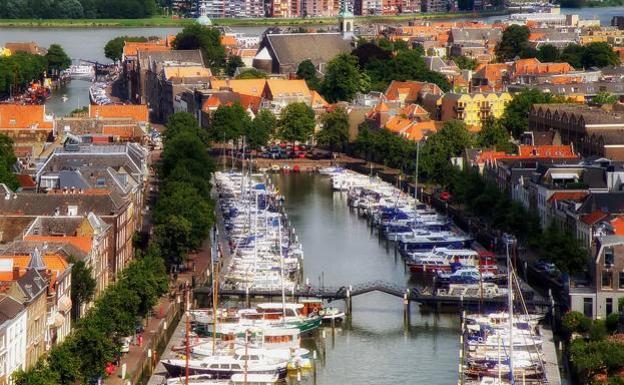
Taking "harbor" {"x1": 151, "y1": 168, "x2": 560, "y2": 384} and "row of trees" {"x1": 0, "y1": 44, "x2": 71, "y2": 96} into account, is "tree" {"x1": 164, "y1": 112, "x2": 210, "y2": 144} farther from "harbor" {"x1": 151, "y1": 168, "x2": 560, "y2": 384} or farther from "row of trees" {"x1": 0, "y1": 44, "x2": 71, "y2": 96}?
"row of trees" {"x1": 0, "y1": 44, "x2": 71, "y2": 96}

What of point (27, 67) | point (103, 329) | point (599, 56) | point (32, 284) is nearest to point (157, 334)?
point (103, 329)

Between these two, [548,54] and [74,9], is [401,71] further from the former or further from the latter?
[74,9]

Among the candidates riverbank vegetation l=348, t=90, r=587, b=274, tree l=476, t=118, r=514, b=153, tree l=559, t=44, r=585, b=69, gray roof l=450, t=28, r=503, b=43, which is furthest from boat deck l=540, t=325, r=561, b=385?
gray roof l=450, t=28, r=503, b=43

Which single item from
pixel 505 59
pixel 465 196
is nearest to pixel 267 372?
pixel 465 196

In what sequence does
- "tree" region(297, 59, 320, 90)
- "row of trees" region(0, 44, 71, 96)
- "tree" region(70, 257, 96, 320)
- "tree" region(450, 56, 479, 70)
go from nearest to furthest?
"tree" region(70, 257, 96, 320) → "tree" region(297, 59, 320, 90) → "row of trees" region(0, 44, 71, 96) → "tree" region(450, 56, 479, 70)

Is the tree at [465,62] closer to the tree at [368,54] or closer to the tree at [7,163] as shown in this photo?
the tree at [368,54]

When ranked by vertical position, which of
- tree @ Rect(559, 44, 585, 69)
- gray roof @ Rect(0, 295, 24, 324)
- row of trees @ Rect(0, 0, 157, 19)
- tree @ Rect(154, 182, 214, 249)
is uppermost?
gray roof @ Rect(0, 295, 24, 324)

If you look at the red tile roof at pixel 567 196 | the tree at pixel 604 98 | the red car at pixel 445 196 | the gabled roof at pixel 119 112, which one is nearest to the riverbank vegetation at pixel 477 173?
the red car at pixel 445 196
